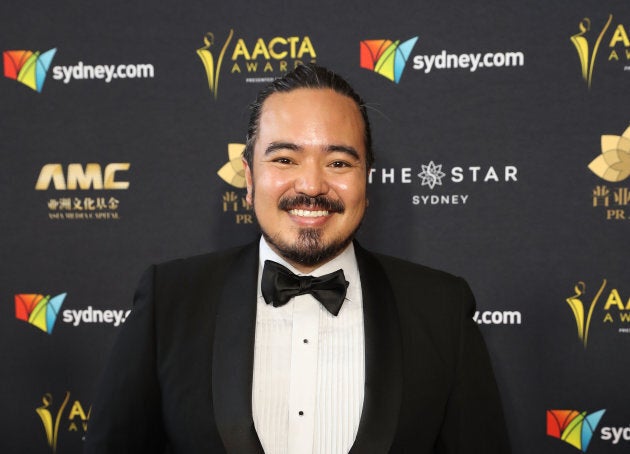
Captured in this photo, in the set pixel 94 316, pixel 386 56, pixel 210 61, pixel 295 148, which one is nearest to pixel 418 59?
pixel 386 56

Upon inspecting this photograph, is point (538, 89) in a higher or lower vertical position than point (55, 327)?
higher

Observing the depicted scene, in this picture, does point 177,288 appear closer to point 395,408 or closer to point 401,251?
point 395,408

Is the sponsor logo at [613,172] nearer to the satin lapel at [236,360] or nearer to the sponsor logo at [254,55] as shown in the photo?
the sponsor logo at [254,55]

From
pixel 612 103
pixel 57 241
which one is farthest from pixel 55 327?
pixel 612 103

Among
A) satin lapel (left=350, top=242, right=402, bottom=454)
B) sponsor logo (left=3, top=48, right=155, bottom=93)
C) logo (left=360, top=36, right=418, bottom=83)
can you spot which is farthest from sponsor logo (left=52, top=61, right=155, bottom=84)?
satin lapel (left=350, top=242, right=402, bottom=454)

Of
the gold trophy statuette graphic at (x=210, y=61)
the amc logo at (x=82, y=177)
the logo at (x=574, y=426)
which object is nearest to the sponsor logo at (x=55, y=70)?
the gold trophy statuette graphic at (x=210, y=61)

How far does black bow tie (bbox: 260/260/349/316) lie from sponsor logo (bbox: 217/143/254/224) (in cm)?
102

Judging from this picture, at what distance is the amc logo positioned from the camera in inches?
98.2

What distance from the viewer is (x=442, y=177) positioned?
236 cm

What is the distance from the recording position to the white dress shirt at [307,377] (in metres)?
1.38

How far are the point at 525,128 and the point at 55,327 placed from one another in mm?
2162

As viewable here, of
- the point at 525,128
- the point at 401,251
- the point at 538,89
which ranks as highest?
the point at 538,89

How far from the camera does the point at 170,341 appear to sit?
56.3 inches

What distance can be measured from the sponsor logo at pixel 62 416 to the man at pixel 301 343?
120cm
